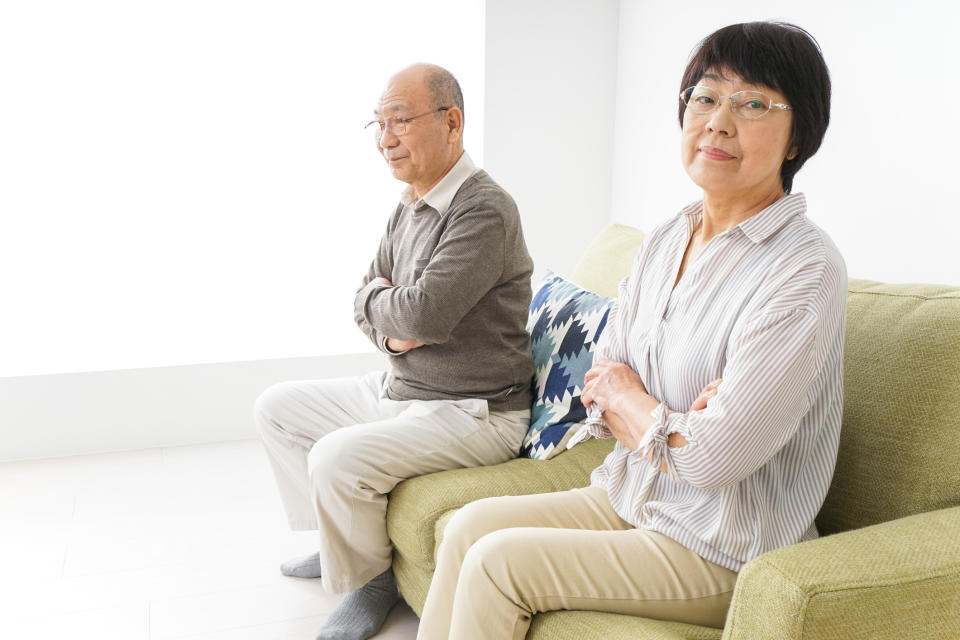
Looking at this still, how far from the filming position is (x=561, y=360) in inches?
86.1

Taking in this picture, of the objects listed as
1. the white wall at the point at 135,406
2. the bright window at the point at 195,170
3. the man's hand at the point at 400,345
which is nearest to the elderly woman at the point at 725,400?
the man's hand at the point at 400,345

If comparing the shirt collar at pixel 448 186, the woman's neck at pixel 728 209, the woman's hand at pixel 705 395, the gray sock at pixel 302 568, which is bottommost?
the gray sock at pixel 302 568

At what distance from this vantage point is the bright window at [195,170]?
3410mm

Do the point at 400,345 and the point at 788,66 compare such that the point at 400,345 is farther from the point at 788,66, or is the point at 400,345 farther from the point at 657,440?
the point at 788,66

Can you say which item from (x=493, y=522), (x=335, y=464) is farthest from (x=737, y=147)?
(x=335, y=464)

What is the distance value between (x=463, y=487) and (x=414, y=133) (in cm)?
86

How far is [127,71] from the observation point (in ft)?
11.3

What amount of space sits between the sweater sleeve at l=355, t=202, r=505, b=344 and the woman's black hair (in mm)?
759

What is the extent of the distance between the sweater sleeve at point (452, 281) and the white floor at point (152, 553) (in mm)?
749

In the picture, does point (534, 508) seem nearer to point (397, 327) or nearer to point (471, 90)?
point (397, 327)

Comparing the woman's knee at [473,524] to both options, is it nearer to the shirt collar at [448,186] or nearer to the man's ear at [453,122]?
the shirt collar at [448,186]

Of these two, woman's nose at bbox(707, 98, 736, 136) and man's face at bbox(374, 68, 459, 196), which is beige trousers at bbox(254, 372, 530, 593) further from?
woman's nose at bbox(707, 98, 736, 136)

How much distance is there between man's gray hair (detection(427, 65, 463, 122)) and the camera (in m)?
2.17

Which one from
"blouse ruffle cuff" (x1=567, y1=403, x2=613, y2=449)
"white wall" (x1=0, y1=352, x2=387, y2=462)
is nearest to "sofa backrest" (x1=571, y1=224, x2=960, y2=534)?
"blouse ruffle cuff" (x1=567, y1=403, x2=613, y2=449)
